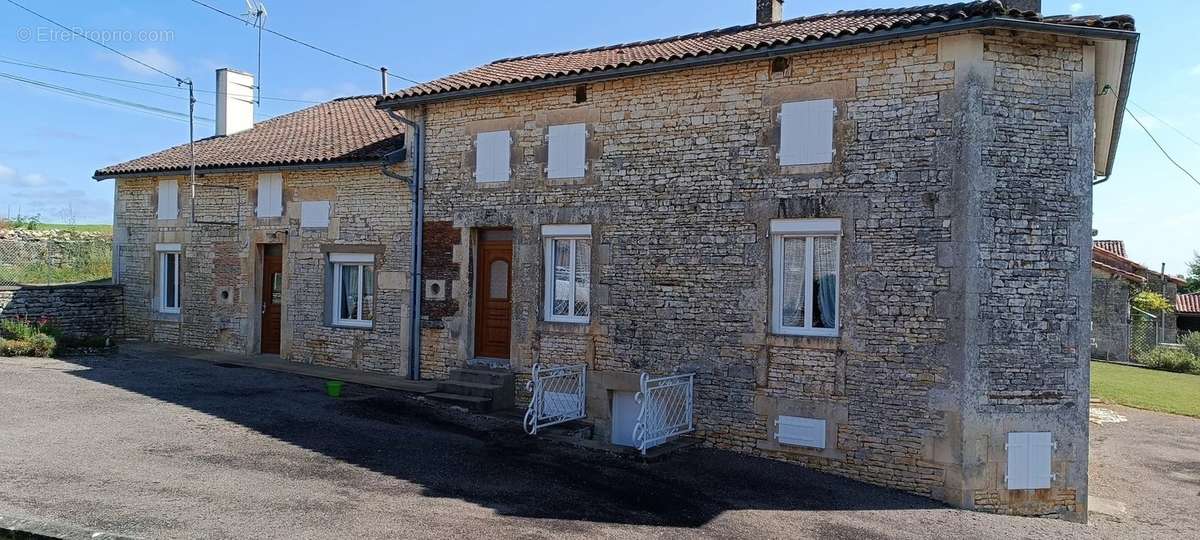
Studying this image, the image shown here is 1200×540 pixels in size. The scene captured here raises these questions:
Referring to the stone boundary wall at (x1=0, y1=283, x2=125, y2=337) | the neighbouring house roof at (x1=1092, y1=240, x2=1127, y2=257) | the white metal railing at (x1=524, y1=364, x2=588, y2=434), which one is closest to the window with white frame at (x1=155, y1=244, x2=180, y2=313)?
the stone boundary wall at (x1=0, y1=283, x2=125, y2=337)

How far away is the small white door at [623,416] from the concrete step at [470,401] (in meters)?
1.85

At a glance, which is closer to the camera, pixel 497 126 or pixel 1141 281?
pixel 497 126

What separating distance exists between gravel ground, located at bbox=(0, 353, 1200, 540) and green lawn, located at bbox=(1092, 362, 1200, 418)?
573cm

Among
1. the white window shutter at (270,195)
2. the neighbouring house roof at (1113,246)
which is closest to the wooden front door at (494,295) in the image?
the white window shutter at (270,195)

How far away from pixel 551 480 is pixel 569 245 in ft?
13.2

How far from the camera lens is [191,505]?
657cm

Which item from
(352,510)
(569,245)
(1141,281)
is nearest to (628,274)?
(569,245)

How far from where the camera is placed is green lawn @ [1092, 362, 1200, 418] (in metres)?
16.4

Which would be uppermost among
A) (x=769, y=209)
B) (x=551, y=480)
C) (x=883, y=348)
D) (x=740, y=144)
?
(x=740, y=144)

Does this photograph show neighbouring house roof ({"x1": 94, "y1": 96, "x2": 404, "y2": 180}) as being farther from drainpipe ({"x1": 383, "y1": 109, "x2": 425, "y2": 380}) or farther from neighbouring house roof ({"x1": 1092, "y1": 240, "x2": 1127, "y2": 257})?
neighbouring house roof ({"x1": 1092, "y1": 240, "x2": 1127, "y2": 257})

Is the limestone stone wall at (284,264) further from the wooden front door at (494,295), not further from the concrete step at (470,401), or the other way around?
the concrete step at (470,401)

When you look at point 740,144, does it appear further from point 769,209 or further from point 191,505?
point 191,505

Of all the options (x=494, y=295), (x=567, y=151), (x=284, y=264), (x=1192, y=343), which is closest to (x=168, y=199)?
(x=284, y=264)

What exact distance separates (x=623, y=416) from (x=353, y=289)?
601 centimetres
